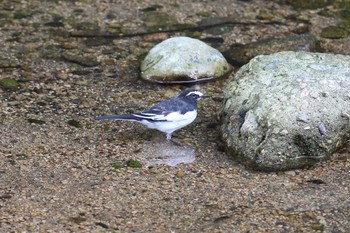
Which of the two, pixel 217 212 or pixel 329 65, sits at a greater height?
pixel 329 65

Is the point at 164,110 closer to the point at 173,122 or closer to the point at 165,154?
the point at 173,122

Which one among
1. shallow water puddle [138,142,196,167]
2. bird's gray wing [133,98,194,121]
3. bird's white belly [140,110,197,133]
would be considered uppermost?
bird's gray wing [133,98,194,121]

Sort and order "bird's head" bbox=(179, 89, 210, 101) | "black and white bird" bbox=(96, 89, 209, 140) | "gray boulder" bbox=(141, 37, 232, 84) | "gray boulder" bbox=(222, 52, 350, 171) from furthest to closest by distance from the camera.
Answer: "gray boulder" bbox=(141, 37, 232, 84), "bird's head" bbox=(179, 89, 210, 101), "black and white bird" bbox=(96, 89, 209, 140), "gray boulder" bbox=(222, 52, 350, 171)

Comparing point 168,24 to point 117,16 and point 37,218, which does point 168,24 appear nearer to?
point 117,16

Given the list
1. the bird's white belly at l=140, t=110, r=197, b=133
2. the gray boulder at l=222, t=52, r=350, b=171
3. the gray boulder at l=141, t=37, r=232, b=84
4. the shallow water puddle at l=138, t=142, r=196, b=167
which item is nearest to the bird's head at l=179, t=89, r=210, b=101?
the bird's white belly at l=140, t=110, r=197, b=133

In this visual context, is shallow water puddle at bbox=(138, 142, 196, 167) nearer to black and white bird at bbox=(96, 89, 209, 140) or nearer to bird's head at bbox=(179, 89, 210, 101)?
black and white bird at bbox=(96, 89, 209, 140)

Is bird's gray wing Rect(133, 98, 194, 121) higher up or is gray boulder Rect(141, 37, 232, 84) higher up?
bird's gray wing Rect(133, 98, 194, 121)

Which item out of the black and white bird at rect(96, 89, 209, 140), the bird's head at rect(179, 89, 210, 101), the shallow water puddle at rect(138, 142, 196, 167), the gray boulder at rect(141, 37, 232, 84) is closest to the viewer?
the shallow water puddle at rect(138, 142, 196, 167)

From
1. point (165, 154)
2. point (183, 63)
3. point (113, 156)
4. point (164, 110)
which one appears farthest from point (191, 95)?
point (183, 63)

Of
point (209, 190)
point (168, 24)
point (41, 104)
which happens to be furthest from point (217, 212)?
point (168, 24)
